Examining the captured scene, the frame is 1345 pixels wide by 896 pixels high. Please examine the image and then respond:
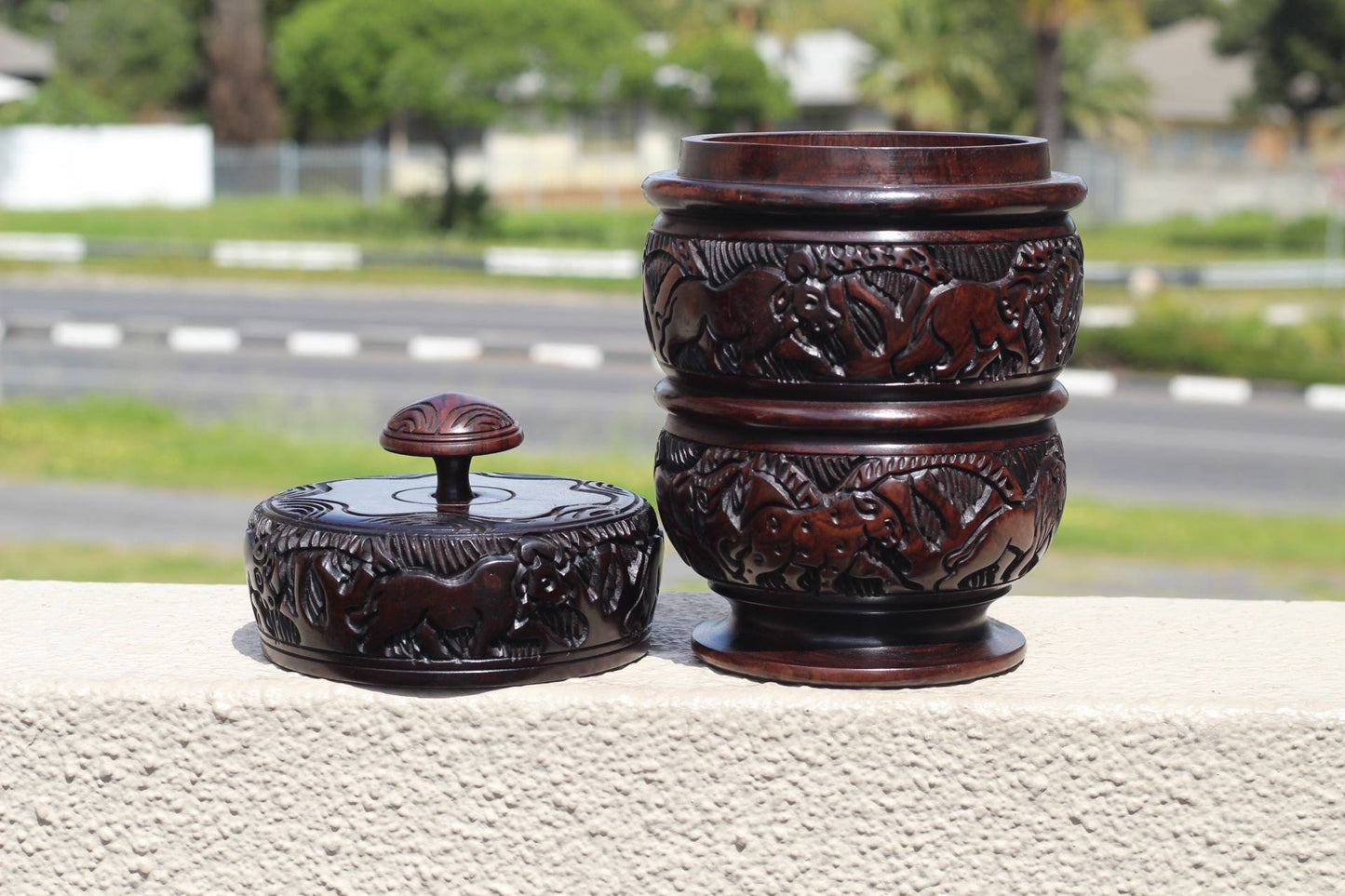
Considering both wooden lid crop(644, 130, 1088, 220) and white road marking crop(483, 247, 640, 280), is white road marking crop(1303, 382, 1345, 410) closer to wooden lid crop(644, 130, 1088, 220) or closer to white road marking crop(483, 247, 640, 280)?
white road marking crop(483, 247, 640, 280)

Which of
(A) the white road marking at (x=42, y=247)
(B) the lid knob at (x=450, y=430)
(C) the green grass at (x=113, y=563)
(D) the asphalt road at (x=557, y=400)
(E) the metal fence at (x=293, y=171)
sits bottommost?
(C) the green grass at (x=113, y=563)

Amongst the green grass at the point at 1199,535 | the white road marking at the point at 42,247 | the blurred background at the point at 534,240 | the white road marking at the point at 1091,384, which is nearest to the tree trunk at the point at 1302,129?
the blurred background at the point at 534,240

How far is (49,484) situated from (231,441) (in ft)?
3.84

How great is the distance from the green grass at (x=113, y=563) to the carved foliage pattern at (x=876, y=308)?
4.88m

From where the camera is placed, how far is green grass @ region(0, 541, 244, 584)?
6.75 m

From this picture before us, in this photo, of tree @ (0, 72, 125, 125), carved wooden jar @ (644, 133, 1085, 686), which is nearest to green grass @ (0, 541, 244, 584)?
carved wooden jar @ (644, 133, 1085, 686)

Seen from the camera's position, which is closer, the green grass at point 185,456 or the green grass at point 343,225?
the green grass at point 185,456

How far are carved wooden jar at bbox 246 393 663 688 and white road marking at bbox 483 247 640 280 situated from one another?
18645mm

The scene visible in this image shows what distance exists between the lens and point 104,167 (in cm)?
3291

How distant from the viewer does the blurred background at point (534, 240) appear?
888cm

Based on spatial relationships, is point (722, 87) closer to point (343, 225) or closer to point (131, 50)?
point (343, 225)

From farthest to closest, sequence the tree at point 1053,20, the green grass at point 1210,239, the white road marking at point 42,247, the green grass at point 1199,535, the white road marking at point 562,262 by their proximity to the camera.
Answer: the green grass at point 1210,239 → the tree at point 1053,20 → the white road marking at point 42,247 → the white road marking at point 562,262 → the green grass at point 1199,535

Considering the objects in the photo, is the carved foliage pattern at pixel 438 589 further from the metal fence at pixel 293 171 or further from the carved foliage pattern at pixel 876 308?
the metal fence at pixel 293 171

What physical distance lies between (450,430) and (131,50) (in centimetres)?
4204
